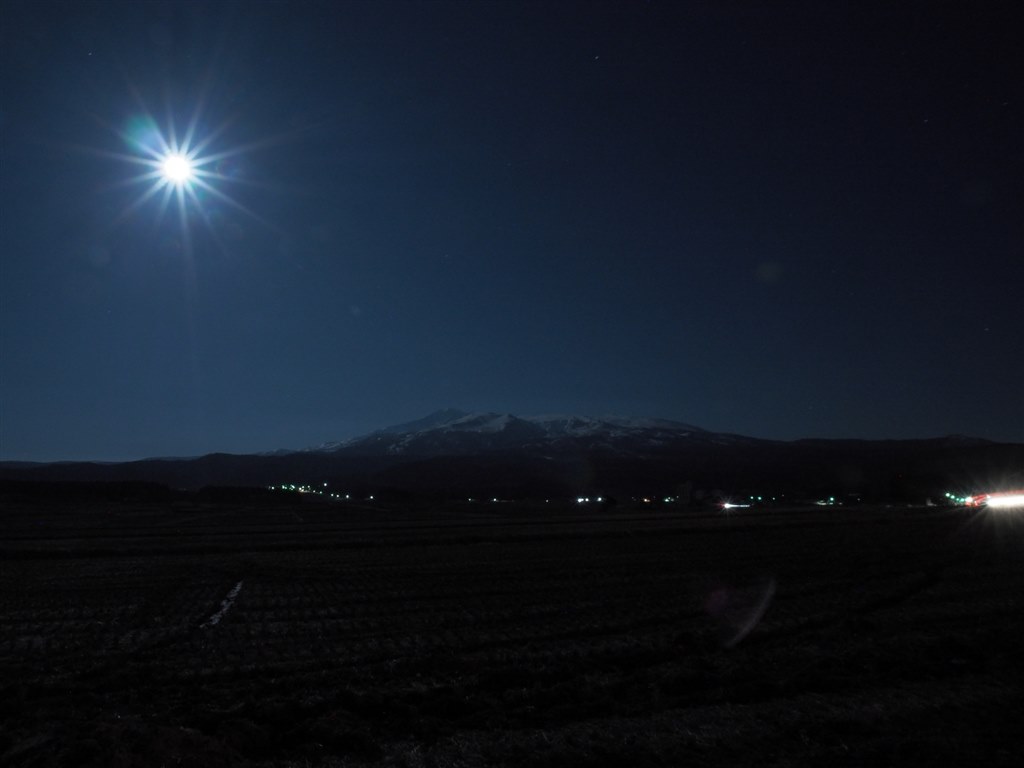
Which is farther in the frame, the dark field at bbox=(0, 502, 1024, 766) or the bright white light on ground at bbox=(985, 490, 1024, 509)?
the bright white light on ground at bbox=(985, 490, 1024, 509)

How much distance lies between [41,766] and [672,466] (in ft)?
526

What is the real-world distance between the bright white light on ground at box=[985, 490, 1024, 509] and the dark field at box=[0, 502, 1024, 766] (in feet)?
122

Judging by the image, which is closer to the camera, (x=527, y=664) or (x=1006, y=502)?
(x=527, y=664)

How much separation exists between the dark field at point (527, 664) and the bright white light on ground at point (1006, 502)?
3727 centimetres

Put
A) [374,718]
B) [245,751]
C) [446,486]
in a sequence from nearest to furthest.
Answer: [245,751], [374,718], [446,486]

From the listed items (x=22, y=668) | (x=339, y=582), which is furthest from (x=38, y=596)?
(x=22, y=668)

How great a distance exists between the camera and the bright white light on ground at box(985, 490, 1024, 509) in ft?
180

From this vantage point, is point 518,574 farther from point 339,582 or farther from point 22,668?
point 22,668

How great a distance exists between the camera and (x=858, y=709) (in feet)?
26.4

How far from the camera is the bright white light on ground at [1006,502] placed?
55.0 m

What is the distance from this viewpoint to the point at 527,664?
10477 mm

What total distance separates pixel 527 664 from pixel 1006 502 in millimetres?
64606

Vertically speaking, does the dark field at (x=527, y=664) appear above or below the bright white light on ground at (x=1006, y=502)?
below

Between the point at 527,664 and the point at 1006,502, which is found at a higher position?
the point at 1006,502
